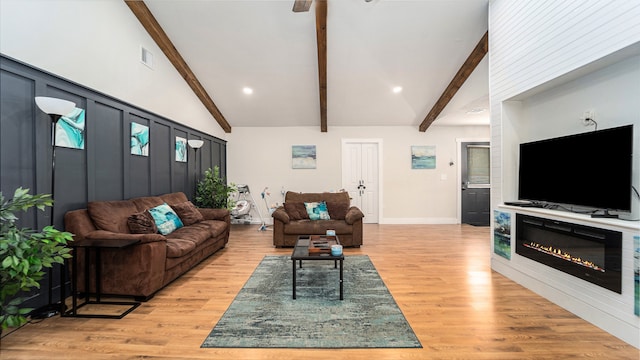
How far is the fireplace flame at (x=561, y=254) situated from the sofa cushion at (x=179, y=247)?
3.76 m

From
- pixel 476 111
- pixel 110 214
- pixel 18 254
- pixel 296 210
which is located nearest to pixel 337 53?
pixel 296 210

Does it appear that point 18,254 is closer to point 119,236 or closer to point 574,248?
point 119,236

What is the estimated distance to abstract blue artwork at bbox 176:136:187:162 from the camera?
466cm

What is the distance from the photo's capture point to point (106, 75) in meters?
Result: 3.14

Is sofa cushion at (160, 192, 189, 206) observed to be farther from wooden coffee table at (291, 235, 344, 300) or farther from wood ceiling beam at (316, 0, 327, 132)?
wood ceiling beam at (316, 0, 327, 132)

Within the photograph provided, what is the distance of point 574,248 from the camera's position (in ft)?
7.66

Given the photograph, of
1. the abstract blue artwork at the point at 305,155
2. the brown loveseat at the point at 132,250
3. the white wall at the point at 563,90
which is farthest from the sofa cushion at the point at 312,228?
the abstract blue artwork at the point at 305,155

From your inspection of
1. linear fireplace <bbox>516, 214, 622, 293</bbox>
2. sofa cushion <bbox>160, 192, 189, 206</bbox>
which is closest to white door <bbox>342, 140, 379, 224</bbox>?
sofa cushion <bbox>160, 192, 189, 206</bbox>

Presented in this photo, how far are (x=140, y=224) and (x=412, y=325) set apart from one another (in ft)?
9.80

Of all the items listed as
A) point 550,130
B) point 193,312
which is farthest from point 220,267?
point 550,130

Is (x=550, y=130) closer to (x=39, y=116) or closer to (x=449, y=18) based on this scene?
(x=449, y=18)

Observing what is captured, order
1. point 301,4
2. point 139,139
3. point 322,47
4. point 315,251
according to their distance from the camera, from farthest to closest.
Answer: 1. point 322,47
2. point 139,139
3. point 301,4
4. point 315,251

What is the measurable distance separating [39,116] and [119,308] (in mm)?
1910

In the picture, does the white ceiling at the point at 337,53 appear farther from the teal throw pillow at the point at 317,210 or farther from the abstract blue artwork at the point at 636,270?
the abstract blue artwork at the point at 636,270
